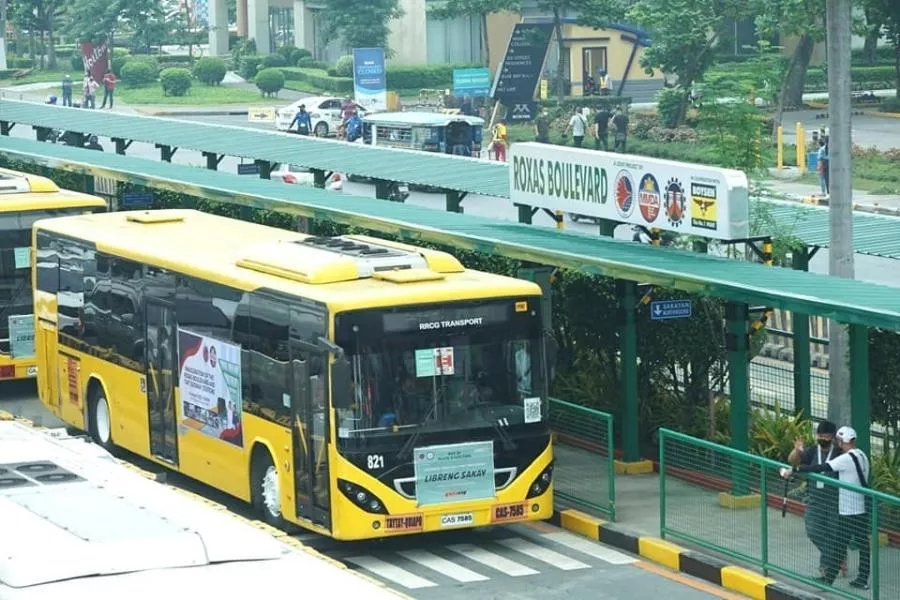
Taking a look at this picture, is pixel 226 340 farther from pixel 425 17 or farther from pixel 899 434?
pixel 425 17

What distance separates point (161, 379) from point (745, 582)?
7.08 m

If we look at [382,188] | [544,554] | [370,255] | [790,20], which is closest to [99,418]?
[370,255]

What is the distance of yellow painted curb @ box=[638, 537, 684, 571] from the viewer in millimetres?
17656

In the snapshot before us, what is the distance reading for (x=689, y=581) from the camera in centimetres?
1720

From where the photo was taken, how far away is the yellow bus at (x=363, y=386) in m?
17.4

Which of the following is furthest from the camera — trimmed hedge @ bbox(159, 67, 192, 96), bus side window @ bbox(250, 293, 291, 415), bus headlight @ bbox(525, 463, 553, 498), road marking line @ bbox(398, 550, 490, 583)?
trimmed hedge @ bbox(159, 67, 192, 96)

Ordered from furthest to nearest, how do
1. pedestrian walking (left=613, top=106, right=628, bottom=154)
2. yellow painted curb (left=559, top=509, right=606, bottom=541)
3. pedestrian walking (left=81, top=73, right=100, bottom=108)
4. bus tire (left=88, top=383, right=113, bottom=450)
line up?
pedestrian walking (left=81, top=73, right=100, bottom=108) < pedestrian walking (left=613, top=106, right=628, bottom=154) < bus tire (left=88, top=383, right=113, bottom=450) < yellow painted curb (left=559, top=509, right=606, bottom=541)

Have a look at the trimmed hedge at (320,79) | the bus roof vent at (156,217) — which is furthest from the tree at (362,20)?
the bus roof vent at (156,217)

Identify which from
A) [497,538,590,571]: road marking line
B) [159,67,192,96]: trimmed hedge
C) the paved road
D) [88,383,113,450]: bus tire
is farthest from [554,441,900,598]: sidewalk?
[159,67,192,96]: trimmed hedge

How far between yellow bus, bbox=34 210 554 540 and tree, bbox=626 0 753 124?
Answer: 45403 mm

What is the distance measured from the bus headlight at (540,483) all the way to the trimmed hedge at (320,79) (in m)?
70.4

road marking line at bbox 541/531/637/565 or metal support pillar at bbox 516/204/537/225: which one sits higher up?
metal support pillar at bbox 516/204/537/225

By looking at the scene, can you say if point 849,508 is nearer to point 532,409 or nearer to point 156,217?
point 532,409

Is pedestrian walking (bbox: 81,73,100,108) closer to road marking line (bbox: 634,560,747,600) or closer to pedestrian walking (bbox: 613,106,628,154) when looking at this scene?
pedestrian walking (bbox: 613,106,628,154)
